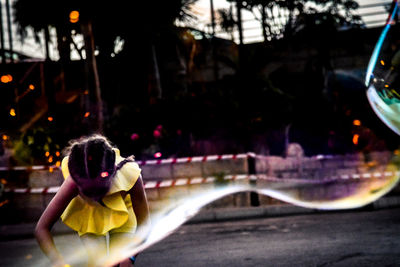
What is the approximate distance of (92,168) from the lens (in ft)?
10.1

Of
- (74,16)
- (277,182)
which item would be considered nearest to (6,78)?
(74,16)

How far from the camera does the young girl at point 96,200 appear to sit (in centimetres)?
309

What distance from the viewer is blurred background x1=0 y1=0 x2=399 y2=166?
14969mm

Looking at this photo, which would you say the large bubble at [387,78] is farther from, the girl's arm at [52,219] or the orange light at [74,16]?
the orange light at [74,16]

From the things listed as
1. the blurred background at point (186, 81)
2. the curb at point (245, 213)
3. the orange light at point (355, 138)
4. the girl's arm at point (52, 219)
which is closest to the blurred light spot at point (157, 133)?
the blurred background at point (186, 81)

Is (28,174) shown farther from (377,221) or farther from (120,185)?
(120,185)

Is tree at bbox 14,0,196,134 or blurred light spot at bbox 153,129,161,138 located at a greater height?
tree at bbox 14,0,196,134

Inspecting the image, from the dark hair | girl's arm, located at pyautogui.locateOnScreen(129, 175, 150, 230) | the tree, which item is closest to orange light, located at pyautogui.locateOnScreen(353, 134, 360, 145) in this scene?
the tree

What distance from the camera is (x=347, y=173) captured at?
13.4 m

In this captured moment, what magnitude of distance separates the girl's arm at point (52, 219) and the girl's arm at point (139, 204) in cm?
35

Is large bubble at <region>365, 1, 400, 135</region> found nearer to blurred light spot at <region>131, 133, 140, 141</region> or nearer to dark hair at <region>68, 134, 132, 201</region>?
dark hair at <region>68, 134, 132, 201</region>

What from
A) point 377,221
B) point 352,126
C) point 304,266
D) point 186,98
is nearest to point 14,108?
point 186,98

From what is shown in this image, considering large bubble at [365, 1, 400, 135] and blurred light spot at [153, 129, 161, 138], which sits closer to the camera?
large bubble at [365, 1, 400, 135]

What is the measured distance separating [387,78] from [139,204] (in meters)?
3.42
